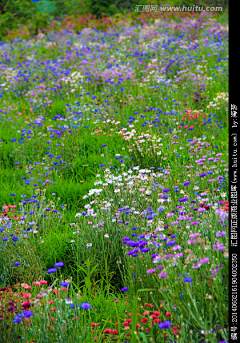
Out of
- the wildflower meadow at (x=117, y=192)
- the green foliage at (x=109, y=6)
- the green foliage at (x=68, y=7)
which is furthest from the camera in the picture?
the green foliage at (x=68, y=7)

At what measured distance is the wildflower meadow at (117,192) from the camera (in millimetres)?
2123

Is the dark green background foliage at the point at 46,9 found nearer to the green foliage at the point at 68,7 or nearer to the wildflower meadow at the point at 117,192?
the green foliage at the point at 68,7

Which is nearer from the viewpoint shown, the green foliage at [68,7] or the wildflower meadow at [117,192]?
the wildflower meadow at [117,192]

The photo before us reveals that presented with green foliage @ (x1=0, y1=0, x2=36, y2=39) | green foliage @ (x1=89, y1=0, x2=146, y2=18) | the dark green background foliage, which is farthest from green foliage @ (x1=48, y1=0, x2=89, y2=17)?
green foliage @ (x1=0, y1=0, x2=36, y2=39)

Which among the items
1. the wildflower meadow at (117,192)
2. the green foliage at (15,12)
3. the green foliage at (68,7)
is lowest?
the wildflower meadow at (117,192)

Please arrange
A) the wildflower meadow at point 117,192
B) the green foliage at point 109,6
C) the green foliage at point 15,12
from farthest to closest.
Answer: the green foliage at point 109,6 < the green foliage at point 15,12 < the wildflower meadow at point 117,192

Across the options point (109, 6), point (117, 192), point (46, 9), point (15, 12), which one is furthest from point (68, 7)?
point (117, 192)

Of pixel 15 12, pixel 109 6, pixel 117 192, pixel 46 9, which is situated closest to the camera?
pixel 117 192

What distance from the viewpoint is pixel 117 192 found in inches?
150

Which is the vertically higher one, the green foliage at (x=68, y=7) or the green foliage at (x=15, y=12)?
the green foliage at (x=68, y=7)

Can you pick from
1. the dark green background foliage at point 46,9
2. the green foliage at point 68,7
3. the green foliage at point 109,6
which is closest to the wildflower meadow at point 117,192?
the dark green background foliage at point 46,9

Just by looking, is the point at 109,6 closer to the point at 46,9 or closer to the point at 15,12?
the point at 46,9

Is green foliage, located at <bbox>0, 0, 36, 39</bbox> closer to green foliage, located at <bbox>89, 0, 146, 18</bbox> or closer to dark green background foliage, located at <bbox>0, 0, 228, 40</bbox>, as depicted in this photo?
dark green background foliage, located at <bbox>0, 0, 228, 40</bbox>

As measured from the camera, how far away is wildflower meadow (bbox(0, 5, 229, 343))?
2.12 m
